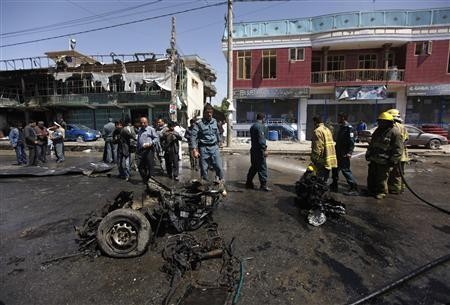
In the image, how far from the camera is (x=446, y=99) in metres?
21.2

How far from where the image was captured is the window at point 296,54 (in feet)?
72.8

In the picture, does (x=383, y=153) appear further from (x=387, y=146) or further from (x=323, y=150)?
(x=323, y=150)

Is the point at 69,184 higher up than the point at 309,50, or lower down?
lower down

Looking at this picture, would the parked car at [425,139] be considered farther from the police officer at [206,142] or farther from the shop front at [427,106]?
the police officer at [206,142]

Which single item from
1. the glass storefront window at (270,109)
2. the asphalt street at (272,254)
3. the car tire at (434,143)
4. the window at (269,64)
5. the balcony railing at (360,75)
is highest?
the window at (269,64)

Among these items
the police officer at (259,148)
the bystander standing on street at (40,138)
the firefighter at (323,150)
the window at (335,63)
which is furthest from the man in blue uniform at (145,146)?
the window at (335,63)

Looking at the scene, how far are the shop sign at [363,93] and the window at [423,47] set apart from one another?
3.72 metres

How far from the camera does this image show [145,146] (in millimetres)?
6797

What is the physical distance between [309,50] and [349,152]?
18268 mm

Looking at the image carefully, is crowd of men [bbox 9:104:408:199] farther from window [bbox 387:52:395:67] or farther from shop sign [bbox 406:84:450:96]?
window [bbox 387:52:395:67]

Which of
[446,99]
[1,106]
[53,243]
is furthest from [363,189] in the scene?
[1,106]

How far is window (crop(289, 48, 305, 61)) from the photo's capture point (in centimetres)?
2219

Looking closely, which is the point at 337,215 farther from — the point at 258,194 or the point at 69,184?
the point at 69,184

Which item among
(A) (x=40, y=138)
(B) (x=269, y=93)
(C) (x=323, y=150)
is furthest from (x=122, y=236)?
(B) (x=269, y=93)
